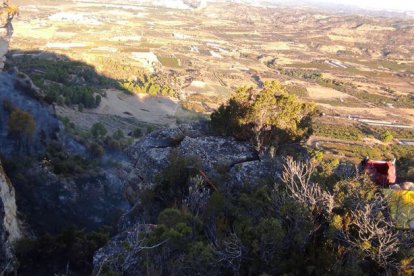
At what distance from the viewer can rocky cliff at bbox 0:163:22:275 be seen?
1669cm

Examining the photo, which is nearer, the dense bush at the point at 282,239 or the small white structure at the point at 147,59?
the dense bush at the point at 282,239

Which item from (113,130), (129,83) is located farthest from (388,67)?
(113,130)

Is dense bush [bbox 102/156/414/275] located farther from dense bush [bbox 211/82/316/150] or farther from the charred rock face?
the charred rock face

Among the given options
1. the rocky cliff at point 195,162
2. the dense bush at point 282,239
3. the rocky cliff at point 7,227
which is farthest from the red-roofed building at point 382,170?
the rocky cliff at point 7,227

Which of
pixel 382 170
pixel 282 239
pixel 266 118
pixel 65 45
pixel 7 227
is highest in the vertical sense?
Result: pixel 282 239

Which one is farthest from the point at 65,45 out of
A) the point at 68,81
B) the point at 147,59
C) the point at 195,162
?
the point at 195,162

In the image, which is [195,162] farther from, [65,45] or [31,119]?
[65,45]

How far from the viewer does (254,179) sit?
14.2m

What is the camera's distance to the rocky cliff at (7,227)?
54.7ft

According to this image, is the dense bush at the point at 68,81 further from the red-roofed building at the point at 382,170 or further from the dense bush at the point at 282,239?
the dense bush at the point at 282,239

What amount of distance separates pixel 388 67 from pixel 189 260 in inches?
7216

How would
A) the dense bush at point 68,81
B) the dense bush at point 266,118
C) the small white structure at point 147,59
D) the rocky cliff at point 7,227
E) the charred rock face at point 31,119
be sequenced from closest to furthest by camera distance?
1. the rocky cliff at point 7,227
2. the dense bush at point 266,118
3. the charred rock face at point 31,119
4. the dense bush at point 68,81
5. the small white structure at point 147,59

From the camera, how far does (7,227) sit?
18.3 m

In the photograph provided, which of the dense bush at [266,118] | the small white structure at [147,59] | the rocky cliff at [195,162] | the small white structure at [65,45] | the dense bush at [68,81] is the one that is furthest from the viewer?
the small white structure at [65,45]
